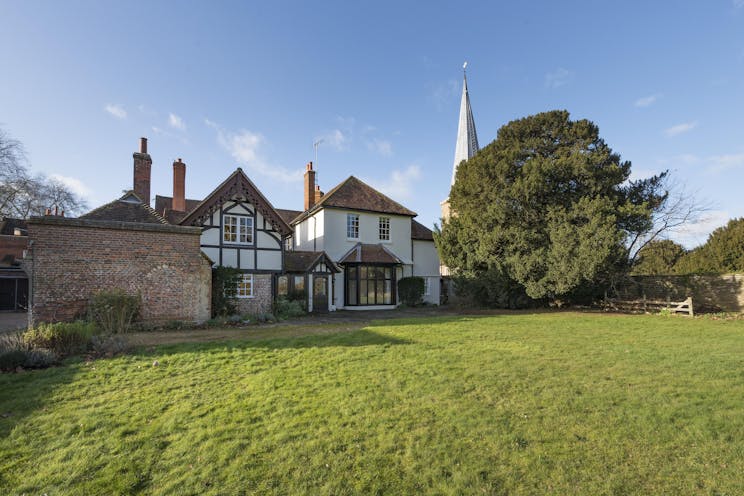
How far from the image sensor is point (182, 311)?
12898mm

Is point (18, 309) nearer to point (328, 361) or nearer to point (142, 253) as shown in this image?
point (142, 253)

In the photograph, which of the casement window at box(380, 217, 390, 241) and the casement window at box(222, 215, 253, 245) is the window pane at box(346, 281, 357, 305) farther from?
the casement window at box(222, 215, 253, 245)

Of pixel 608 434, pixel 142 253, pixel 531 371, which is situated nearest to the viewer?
pixel 608 434

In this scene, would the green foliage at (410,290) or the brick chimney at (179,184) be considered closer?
the brick chimney at (179,184)

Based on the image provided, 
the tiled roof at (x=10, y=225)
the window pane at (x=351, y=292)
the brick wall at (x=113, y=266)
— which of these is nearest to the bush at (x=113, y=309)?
the brick wall at (x=113, y=266)

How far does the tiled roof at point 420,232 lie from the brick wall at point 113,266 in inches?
608

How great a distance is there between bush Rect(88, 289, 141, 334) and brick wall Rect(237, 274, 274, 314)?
5.36 metres

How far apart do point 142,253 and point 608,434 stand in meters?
13.5

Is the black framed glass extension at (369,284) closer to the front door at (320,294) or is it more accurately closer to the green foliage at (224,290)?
the front door at (320,294)

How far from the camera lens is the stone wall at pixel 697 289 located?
61.5 feet

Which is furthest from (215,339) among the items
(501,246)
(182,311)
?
(501,246)

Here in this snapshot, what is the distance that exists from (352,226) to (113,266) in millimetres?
13456

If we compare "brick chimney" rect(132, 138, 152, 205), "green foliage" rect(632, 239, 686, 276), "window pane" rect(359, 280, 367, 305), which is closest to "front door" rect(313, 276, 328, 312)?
"window pane" rect(359, 280, 367, 305)

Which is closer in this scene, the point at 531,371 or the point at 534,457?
the point at 534,457
